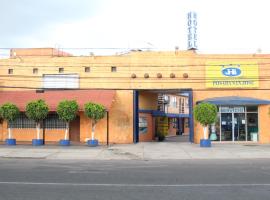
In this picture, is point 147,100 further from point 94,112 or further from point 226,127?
point 94,112

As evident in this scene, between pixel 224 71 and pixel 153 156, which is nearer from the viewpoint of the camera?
pixel 153 156

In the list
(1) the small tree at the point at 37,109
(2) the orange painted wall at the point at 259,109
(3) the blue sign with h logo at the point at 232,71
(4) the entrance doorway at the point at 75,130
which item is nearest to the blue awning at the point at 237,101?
(2) the orange painted wall at the point at 259,109

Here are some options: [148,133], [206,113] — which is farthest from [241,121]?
[148,133]

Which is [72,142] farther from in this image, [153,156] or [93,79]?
[153,156]

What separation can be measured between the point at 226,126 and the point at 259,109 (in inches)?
113

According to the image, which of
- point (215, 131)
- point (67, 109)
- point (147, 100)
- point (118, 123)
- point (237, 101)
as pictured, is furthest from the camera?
point (147, 100)

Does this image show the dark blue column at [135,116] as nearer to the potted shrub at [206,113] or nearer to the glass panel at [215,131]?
the glass panel at [215,131]

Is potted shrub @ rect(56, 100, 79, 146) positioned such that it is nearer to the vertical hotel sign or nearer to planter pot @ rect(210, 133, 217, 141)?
the vertical hotel sign

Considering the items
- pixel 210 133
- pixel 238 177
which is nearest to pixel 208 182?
pixel 238 177

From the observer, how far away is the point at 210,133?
35.2m

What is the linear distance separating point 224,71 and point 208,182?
2340 centimetres

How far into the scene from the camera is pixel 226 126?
1379 inches

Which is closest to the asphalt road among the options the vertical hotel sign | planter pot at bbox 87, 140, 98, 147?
planter pot at bbox 87, 140, 98, 147

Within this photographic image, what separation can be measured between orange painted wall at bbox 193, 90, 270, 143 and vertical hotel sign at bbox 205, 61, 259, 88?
0.55 meters
